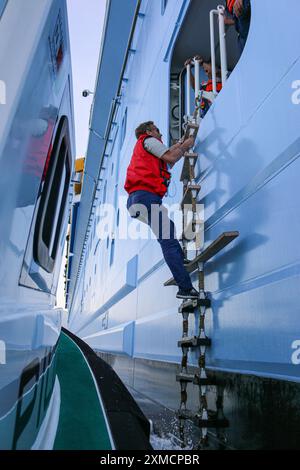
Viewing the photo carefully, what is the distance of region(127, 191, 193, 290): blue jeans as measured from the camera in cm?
227

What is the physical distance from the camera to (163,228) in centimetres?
251

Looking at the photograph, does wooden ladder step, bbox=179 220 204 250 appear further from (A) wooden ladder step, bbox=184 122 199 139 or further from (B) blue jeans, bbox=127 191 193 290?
(A) wooden ladder step, bbox=184 122 199 139

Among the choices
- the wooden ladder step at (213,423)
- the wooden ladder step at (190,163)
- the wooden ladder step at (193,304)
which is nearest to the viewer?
the wooden ladder step at (213,423)

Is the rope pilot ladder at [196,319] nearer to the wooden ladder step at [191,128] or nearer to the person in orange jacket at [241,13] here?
the wooden ladder step at [191,128]

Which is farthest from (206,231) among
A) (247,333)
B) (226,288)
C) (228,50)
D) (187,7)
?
(228,50)

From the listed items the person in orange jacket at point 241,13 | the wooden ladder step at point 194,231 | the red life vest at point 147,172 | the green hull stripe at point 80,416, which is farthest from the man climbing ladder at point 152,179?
the green hull stripe at point 80,416

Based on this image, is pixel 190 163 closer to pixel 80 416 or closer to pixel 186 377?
pixel 186 377

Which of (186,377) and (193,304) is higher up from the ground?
(193,304)

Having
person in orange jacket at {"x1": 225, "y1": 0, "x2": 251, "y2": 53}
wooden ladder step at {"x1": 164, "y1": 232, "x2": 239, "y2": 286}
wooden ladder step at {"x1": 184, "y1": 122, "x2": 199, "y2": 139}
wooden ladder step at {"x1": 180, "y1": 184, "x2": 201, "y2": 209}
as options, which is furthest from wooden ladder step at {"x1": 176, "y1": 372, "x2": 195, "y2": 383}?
person in orange jacket at {"x1": 225, "y1": 0, "x2": 251, "y2": 53}

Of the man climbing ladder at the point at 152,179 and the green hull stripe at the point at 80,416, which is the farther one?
the man climbing ladder at the point at 152,179

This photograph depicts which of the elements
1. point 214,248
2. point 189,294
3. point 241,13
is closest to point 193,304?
point 189,294

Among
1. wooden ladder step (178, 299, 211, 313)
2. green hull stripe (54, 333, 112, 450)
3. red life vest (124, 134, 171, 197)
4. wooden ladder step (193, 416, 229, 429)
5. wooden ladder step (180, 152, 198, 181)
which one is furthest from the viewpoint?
red life vest (124, 134, 171, 197)

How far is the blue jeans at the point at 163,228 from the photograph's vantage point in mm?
2273

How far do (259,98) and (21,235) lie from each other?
143cm
